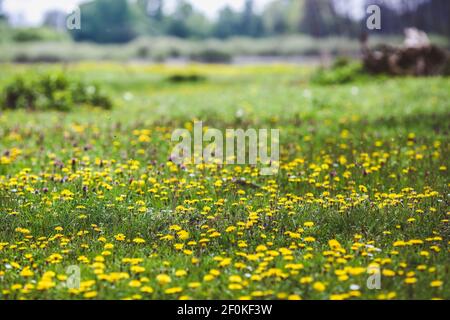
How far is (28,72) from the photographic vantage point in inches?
627

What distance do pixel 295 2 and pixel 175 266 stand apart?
51.0m

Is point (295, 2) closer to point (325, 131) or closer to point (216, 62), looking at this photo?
point (216, 62)

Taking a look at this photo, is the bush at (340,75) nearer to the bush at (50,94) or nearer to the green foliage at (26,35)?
the bush at (50,94)

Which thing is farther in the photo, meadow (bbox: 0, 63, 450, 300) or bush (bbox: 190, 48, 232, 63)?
bush (bbox: 190, 48, 232, 63)

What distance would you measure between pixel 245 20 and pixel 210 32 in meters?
3.17

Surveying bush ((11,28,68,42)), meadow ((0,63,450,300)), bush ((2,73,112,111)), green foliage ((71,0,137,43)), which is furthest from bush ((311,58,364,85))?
bush ((11,28,68,42))

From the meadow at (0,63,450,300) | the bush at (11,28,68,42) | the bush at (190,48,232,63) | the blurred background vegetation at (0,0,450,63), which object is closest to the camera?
the meadow at (0,63,450,300)

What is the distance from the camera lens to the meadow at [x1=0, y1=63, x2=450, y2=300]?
A: 4301mm

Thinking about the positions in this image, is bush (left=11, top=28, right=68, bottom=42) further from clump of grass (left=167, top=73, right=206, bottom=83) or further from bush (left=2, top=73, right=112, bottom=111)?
bush (left=2, top=73, right=112, bottom=111)

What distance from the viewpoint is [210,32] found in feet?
152

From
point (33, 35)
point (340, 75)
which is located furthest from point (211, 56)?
point (340, 75)

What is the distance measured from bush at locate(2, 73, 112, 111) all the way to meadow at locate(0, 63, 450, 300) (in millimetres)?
4152

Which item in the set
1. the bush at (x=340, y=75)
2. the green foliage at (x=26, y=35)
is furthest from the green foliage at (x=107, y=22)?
the bush at (x=340, y=75)

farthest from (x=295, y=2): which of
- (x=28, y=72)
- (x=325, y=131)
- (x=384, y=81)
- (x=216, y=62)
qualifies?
(x=325, y=131)
